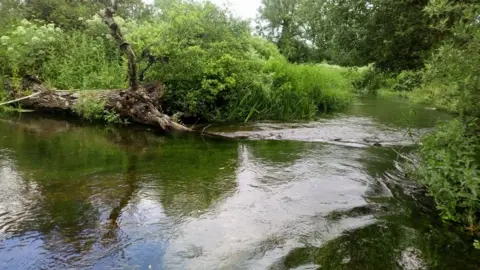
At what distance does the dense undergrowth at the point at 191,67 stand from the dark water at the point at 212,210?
288 cm

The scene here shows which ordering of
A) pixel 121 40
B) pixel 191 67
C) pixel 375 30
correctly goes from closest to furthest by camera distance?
pixel 375 30, pixel 121 40, pixel 191 67

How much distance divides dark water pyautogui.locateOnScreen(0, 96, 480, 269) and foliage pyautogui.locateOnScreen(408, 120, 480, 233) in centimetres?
28

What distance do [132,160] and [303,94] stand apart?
7.27 m

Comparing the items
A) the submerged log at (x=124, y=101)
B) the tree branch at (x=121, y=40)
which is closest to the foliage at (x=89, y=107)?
the submerged log at (x=124, y=101)

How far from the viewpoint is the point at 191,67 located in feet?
32.7

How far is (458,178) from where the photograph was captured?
4.15m

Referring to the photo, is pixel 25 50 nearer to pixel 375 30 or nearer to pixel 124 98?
pixel 124 98

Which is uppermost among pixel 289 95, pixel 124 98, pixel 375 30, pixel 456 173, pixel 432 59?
pixel 375 30

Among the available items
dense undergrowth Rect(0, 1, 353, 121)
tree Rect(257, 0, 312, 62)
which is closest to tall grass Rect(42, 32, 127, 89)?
dense undergrowth Rect(0, 1, 353, 121)


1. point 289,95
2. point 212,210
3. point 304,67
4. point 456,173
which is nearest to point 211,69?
point 289,95

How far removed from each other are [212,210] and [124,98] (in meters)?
6.38

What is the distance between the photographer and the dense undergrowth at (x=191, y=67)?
392 inches

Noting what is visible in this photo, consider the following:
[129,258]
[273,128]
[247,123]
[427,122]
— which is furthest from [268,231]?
[427,122]

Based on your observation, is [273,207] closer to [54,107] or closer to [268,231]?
[268,231]
